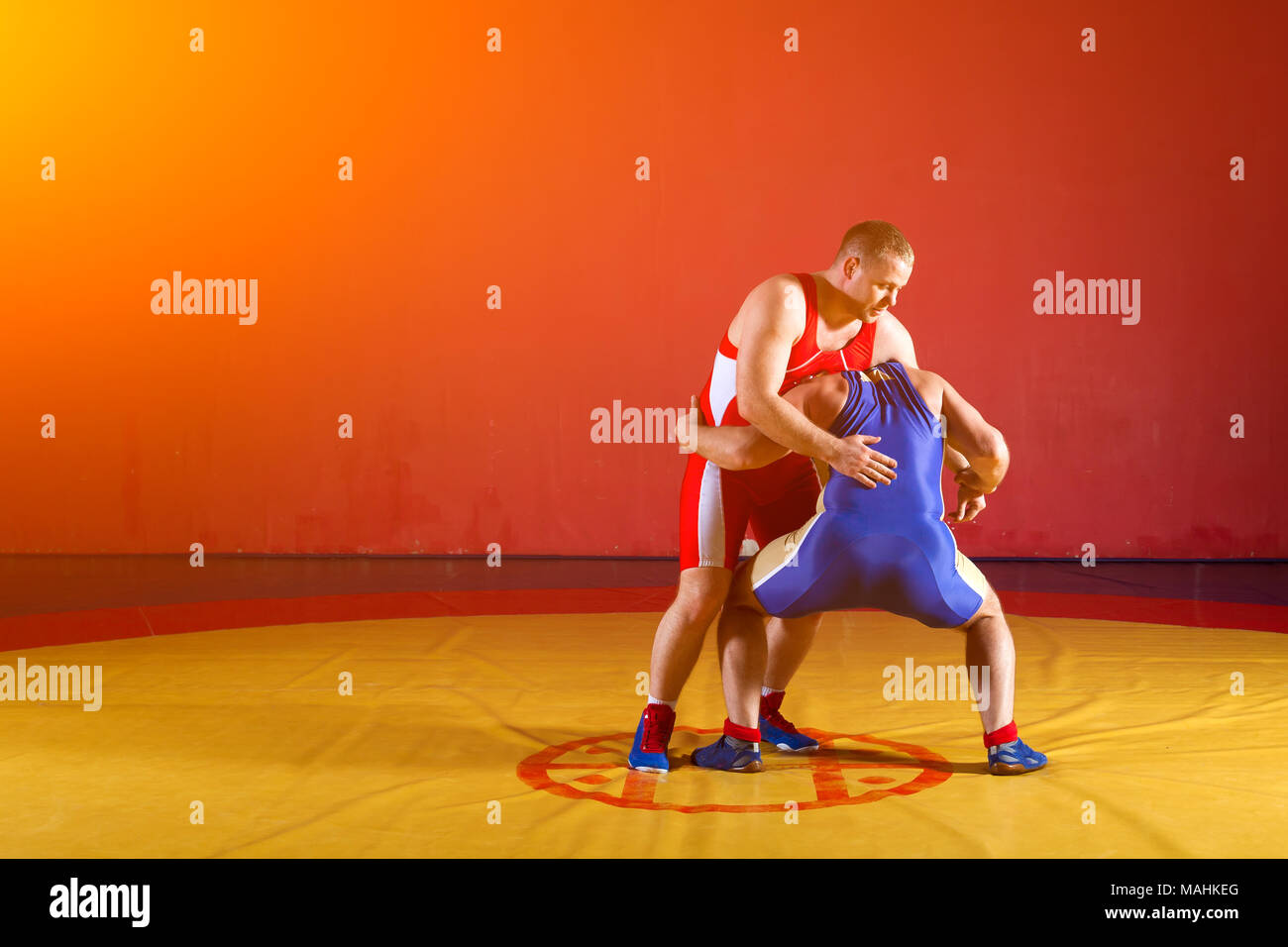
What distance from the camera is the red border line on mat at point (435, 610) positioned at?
4.32 metres

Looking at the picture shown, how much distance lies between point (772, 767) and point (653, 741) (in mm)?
248

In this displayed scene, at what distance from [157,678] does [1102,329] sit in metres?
5.27

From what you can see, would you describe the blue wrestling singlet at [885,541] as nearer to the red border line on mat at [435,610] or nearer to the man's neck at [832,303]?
the man's neck at [832,303]

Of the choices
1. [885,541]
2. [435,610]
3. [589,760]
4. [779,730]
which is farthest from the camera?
[435,610]

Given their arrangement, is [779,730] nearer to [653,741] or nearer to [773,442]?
[653,741]

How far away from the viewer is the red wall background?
6.76 meters

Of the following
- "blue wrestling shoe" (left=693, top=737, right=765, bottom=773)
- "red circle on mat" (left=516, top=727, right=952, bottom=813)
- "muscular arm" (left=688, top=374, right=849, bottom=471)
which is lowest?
"red circle on mat" (left=516, top=727, right=952, bottom=813)

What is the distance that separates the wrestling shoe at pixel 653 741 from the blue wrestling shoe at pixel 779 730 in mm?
298

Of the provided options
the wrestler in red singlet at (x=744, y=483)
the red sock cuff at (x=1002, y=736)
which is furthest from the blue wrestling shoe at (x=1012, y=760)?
the wrestler in red singlet at (x=744, y=483)

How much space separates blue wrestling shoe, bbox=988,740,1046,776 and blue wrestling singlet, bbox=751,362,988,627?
0.85 feet

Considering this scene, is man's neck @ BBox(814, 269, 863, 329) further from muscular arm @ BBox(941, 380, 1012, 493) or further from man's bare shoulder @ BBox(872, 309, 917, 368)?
muscular arm @ BBox(941, 380, 1012, 493)

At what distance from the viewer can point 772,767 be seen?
98.0 inches

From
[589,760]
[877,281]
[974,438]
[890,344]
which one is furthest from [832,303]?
[589,760]

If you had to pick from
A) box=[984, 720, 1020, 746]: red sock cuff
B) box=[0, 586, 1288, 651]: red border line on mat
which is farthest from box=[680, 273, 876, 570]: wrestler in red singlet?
box=[0, 586, 1288, 651]: red border line on mat
